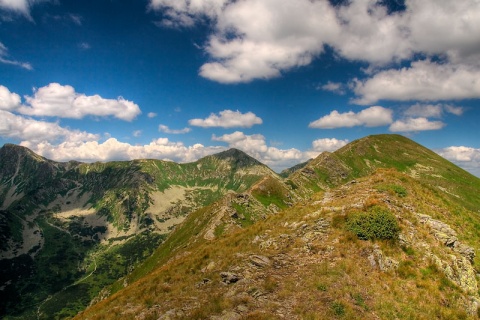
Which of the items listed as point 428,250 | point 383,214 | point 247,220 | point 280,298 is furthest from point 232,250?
point 247,220

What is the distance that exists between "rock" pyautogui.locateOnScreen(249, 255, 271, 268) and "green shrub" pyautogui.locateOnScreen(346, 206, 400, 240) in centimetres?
824

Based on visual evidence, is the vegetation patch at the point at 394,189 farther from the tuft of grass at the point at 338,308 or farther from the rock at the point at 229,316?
the rock at the point at 229,316

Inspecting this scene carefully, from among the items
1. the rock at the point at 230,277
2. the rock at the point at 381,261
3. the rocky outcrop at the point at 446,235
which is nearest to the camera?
the rock at the point at 381,261

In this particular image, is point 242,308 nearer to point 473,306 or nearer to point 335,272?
point 335,272

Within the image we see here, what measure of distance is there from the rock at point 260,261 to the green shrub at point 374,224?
8239 mm

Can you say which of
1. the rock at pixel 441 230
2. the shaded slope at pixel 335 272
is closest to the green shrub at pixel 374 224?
the shaded slope at pixel 335 272

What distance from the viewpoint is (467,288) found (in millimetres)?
20844

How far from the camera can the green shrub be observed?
23766 mm

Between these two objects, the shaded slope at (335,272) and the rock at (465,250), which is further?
the rock at (465,250)

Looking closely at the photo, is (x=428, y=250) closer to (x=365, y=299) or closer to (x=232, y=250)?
(x=365, y=299)

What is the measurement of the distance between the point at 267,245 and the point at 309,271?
733cm

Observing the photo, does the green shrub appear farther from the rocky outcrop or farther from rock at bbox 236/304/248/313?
rock at bbox 236/304/248/313

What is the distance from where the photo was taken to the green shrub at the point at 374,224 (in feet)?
78.0

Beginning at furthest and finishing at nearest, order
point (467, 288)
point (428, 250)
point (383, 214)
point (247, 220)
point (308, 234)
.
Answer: point (247, 220)
point (308, 234)
point (383, 214)
point (428, 250)
point (467, 288)
